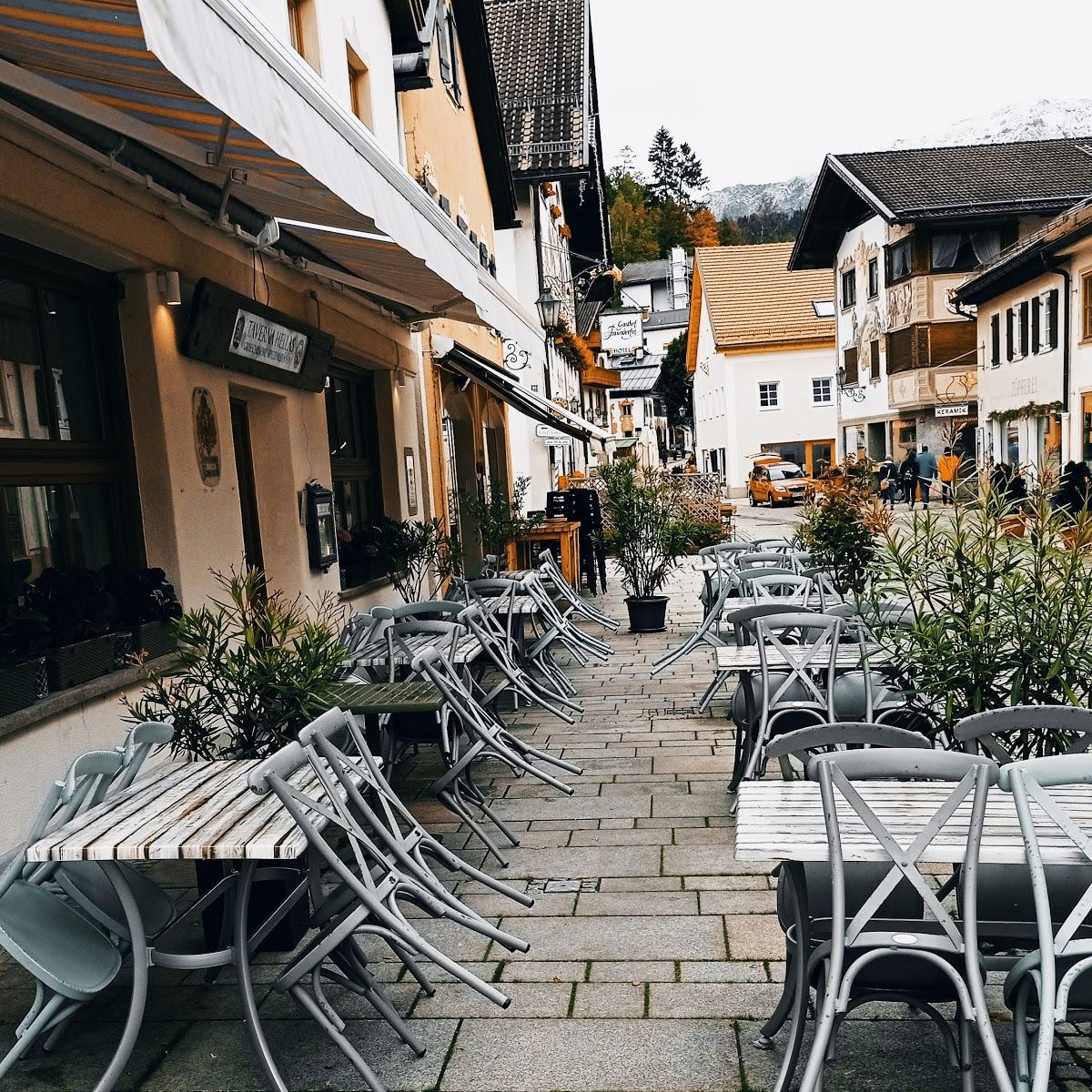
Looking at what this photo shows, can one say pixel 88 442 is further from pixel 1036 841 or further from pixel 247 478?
pixel 1036 841

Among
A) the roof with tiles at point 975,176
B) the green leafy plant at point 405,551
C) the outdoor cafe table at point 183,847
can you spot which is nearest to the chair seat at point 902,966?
the outdoor cafe table at point 183,847

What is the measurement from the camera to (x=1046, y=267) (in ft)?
71.9

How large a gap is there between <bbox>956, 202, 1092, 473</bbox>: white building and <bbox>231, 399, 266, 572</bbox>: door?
16.5 m

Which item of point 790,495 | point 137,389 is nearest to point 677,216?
point 790,495

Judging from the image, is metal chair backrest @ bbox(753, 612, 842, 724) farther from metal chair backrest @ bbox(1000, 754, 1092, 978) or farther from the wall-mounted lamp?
the wall-mounted lamp

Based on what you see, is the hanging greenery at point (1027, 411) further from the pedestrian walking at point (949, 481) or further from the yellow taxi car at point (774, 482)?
the pedestrian walking at point (949, 481)

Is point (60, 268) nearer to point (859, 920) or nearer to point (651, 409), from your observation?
point (859, 920)

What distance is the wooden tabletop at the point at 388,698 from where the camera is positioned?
14.9 feet

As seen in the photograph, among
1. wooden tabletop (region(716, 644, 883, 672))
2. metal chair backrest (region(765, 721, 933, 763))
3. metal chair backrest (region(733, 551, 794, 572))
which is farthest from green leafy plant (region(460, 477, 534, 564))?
metal chair backrest (region(765, 721, 933, 763))

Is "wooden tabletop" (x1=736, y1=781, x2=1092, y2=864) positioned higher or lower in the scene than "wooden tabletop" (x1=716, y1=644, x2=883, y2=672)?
higher

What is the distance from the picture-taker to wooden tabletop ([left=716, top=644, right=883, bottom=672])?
5.33 meters

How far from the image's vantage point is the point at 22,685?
4.30m

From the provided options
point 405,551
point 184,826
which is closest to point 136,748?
point 184,826

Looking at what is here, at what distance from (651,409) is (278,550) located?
193 feet
